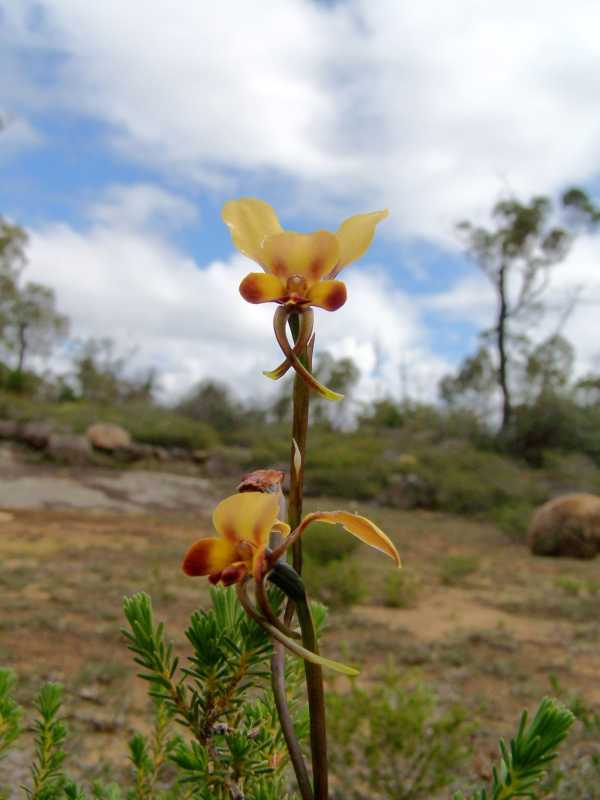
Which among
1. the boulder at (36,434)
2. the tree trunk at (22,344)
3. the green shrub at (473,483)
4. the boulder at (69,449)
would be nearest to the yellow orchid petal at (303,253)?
the green shrub at (473,483)

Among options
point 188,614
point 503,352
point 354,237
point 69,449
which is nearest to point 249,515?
point 354,237

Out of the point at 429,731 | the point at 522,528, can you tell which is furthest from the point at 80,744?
the point at 522,528

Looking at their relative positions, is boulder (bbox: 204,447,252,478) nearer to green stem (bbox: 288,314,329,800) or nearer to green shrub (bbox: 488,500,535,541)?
green shrub (bbox: 488,500,535,541)

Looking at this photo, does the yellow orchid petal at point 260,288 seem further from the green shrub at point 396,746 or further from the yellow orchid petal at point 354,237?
the green shrub at point 396,746

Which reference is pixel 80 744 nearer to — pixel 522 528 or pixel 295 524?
pixel 295 524

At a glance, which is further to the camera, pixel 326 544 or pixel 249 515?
Result: pixel 326 544

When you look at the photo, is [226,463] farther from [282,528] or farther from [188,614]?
[282,528]
